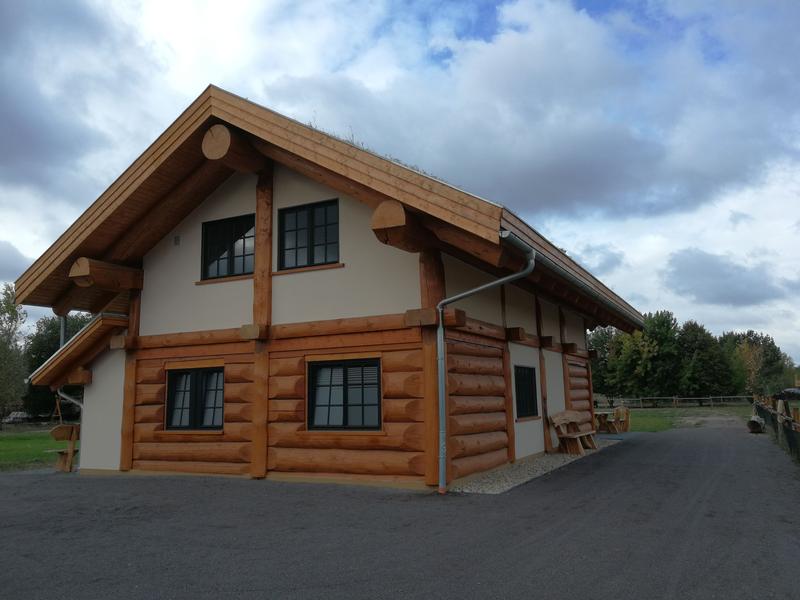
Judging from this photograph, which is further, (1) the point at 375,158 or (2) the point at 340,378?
(2) the point at 340,378

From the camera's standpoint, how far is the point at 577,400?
51.0ft

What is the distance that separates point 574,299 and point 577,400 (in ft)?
12.5

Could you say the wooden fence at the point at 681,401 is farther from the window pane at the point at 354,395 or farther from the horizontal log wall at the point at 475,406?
the window pane at the point at 354,395

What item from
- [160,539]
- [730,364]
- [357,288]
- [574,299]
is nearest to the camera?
[160,539]

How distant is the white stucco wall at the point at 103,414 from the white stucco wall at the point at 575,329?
990 centimetres

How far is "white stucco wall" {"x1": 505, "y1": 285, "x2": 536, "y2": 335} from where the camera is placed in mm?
11537

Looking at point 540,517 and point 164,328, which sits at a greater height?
point 164,328

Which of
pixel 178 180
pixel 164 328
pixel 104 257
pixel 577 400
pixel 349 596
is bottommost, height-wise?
pixel 349 596

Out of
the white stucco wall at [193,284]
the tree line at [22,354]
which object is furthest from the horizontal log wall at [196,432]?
the tree line at [22,354]

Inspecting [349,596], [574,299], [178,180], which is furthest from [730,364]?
[349,596]

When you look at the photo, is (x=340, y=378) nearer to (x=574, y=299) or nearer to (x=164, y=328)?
(x=164, y=328)

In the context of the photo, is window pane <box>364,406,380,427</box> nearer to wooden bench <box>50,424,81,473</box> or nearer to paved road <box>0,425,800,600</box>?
paved road <box>0,425,800,600</box>

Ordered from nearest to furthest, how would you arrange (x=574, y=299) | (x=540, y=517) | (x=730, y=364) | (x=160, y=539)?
1. (x=160, y=539)
2. (x=540, y=517)
3. (x=574, y=299)
4. (x=730, y=364)

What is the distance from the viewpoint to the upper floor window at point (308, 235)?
33.3 ft
